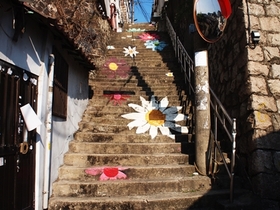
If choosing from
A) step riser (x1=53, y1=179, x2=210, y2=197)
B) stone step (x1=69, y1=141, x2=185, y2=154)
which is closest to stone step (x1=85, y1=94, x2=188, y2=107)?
stone step (x1=69, y1=141, x2=185, y2=154)

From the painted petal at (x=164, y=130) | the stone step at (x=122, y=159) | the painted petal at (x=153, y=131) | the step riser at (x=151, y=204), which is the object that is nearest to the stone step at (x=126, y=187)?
the step riser at (x=151, y=204)

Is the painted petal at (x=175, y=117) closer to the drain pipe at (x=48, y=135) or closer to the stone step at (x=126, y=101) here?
the stone step at (x=126, y=101)

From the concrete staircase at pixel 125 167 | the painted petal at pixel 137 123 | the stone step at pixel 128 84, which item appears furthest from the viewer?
the stone step at pixel 128 84

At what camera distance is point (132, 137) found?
5074mm

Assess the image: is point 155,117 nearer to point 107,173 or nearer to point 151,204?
point 107,173

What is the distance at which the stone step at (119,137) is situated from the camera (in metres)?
4.98

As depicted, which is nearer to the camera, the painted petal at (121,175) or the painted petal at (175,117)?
the painted petal at (121,175)

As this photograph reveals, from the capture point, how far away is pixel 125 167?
14.1 ft

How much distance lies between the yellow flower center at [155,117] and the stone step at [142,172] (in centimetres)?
149

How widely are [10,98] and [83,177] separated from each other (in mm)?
1928

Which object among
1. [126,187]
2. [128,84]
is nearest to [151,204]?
[126,187]

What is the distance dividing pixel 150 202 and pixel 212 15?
2933mm

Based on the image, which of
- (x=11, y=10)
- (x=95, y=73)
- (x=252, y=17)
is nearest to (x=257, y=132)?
(x=252, y=17)

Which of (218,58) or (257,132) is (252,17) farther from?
(257,132)
